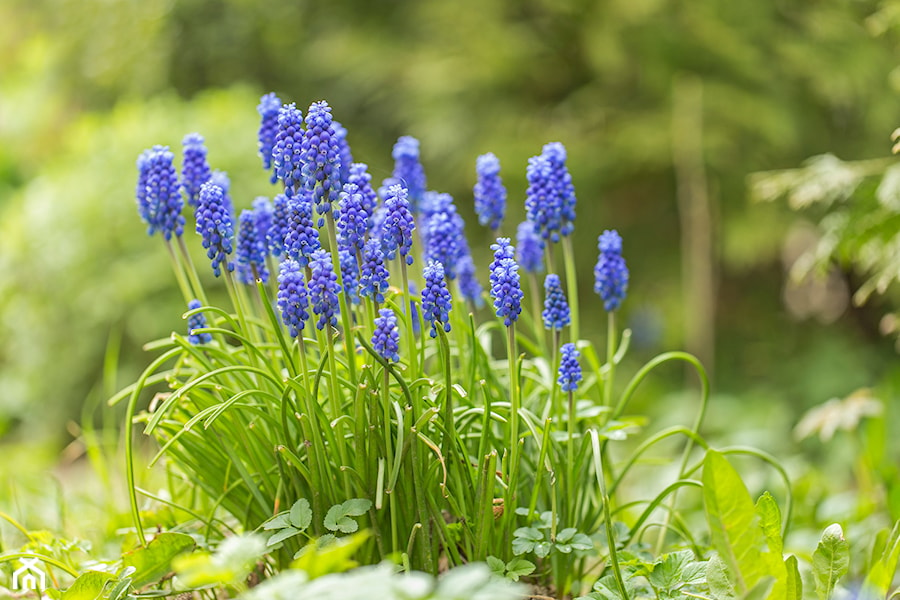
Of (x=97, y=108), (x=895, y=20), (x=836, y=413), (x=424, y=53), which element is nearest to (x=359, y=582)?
(x=836, y=413)

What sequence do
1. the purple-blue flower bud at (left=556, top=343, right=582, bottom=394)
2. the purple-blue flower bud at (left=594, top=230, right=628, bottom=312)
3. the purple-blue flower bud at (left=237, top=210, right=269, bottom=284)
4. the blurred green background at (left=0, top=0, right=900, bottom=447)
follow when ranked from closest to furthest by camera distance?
the purple-blue flower bud at (left=556, top=343, right=582, bottom=394) < the purple-blue flower bud at (left=237, top=210, right=269, bottom=284) < the purple-blue flower bud at (left=594, top=230, right=628, bottom=312) < the blurred green background at (left=0, top=0, right=900, bottom=447)

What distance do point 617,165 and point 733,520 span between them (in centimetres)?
379

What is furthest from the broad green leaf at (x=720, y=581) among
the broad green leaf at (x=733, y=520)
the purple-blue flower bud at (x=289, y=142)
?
the purple-blue flower bud at (x=289, y=142)

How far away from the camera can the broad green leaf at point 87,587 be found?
140 cm

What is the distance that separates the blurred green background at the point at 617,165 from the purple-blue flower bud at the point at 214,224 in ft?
9.71

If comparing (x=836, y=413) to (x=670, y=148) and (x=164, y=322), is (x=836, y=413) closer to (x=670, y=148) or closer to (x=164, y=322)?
(x=670, y=148)

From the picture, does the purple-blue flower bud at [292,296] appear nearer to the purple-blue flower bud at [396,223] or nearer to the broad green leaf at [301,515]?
the purple-blue flower bud at [396,223]

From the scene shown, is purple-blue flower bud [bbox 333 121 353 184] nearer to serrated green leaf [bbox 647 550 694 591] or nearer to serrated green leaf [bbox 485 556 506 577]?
serrated green leaf [bbox 485 556 506 577]

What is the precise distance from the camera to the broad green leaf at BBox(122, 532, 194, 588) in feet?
4.87

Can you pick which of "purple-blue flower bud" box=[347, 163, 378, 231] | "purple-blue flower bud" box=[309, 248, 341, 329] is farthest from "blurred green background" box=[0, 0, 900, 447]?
"purple-blue flower bud" box=[309, 248, 341, 329]

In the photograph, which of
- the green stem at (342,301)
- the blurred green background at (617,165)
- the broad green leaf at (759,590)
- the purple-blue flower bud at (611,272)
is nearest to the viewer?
the broad green leaf at (759,590)

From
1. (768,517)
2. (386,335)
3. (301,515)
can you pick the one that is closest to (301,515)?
(301,515)

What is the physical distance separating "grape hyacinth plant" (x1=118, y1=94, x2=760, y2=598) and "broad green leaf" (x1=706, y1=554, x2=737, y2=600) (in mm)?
143

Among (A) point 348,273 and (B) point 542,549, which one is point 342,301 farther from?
(B) point 542,549
